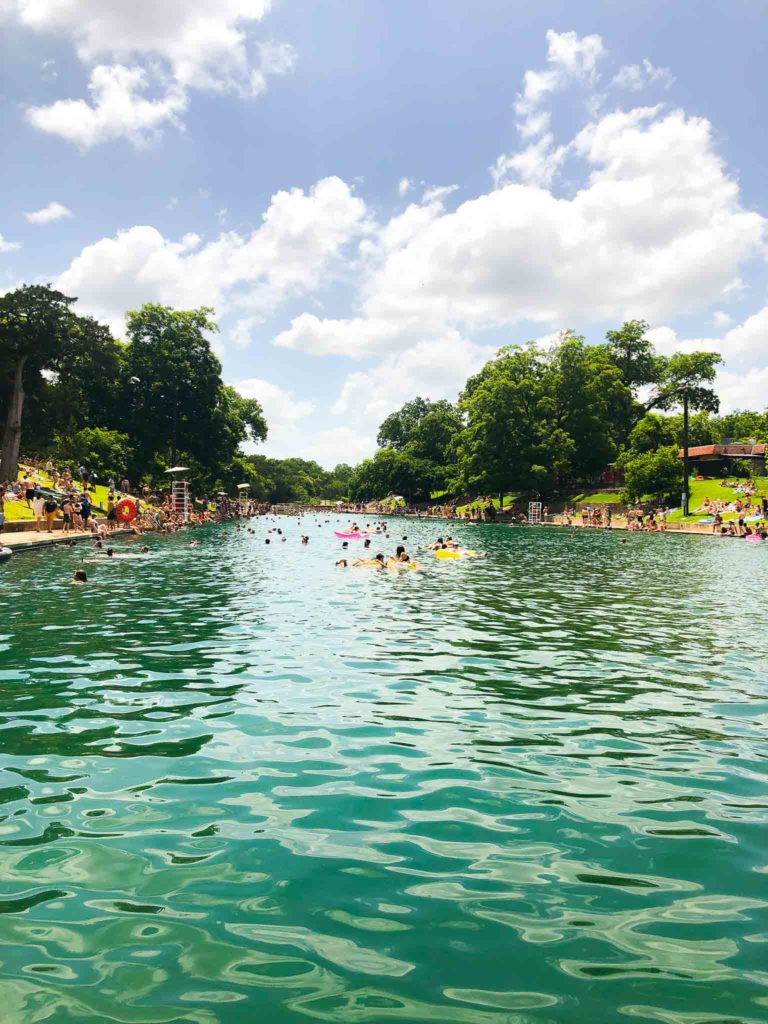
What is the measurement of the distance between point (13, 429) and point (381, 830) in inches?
2010

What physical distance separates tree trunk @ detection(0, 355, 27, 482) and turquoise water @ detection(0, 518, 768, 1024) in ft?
139

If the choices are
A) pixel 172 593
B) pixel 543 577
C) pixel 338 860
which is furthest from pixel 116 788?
pixel 543 577

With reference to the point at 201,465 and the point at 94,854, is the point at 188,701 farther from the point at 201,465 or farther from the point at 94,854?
the point at 201,465

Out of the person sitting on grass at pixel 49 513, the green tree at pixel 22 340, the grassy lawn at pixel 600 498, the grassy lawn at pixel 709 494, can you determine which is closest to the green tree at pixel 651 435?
the grassy lawn at pixel 600 498

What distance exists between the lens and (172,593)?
61.4 ft

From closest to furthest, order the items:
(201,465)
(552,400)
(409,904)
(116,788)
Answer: (409,904), (116,788), (201,465), (552,400)

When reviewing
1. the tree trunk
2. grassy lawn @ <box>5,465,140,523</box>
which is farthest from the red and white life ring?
the tree trunk

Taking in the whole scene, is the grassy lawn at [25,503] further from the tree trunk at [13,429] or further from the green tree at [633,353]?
the green tree at [633,353]

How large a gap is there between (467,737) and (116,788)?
3468mm

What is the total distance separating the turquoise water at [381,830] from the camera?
11.6 feet

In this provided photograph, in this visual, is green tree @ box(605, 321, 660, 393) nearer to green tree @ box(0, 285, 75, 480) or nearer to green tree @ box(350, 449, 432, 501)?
green tree @ box(350, 449, 432, 501)

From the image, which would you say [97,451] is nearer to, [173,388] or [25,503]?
[173,388]

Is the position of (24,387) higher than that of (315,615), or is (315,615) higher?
(24,387)

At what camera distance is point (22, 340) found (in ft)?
161
